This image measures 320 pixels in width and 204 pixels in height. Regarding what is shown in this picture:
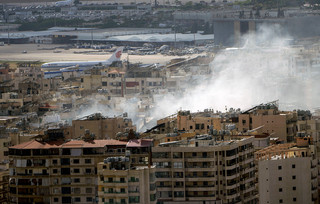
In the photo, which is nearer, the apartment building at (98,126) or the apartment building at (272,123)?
the apartment building at (272,123)

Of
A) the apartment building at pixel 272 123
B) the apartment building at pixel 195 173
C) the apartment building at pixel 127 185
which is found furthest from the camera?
the apartment building at pixel 272 123

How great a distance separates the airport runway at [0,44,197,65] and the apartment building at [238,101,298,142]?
7762cm

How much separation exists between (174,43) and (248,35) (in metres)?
29.2

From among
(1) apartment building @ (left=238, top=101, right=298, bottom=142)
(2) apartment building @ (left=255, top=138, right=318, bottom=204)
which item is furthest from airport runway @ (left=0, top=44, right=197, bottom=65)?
(2) apartment building @ (left=255, top=138, right=318, bottom=204)

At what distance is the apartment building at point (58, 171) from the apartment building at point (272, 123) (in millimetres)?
10417

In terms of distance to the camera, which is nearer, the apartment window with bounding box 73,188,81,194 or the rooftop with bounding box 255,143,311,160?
the rooftop with bounding box 255,143,311,160

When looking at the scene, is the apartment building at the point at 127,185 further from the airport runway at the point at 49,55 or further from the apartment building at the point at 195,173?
the airport runway at the point at 49,55

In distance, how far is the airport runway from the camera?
14920 cm

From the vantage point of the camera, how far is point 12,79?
338 feet

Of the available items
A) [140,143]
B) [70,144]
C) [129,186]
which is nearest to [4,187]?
[70,144]

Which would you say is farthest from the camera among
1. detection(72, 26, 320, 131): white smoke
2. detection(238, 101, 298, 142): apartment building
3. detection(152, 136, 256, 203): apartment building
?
detection(72, 26, 320, 131): white smoke

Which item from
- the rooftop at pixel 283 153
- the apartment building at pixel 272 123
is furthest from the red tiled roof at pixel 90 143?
the apartment building at pixel 272 123

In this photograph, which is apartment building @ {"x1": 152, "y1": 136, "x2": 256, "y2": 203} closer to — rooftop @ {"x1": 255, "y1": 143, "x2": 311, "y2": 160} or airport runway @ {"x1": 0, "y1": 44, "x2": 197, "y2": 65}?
rooftop @ {"x1": 255, "y1": 143, "x2": 311, "y2": 160}

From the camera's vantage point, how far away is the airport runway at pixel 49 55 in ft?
490
